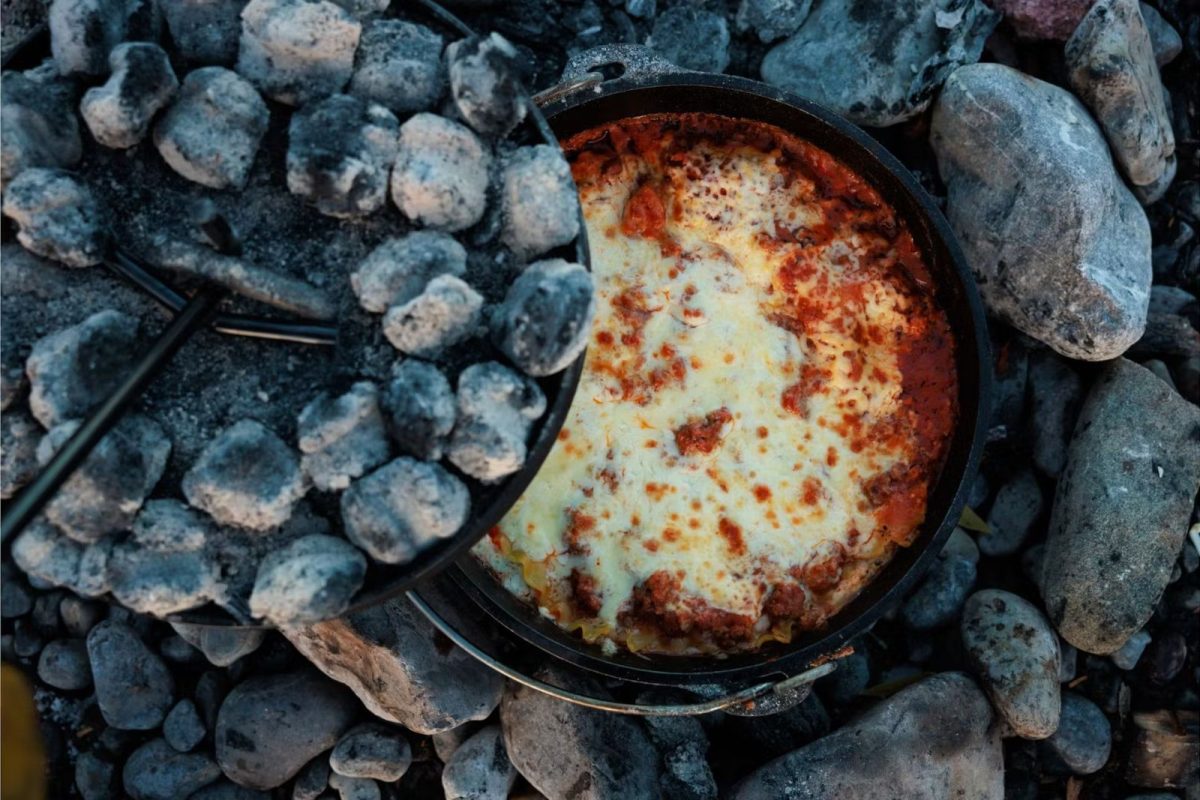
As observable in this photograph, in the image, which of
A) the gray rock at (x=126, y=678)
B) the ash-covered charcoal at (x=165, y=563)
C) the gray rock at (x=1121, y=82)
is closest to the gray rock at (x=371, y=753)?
the gray rock at (x=126, y=678)

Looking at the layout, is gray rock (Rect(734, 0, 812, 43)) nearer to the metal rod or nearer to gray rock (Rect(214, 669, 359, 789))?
the metal rod

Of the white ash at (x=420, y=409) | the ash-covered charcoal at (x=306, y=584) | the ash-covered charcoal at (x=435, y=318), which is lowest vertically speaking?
the ash-covered charcoal at (x=306, y=584)

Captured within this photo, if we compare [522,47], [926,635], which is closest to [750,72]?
[522,47]

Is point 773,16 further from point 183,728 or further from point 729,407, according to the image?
point 183,728

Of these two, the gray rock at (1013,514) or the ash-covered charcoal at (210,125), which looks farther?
the gray rock at (1013,514)

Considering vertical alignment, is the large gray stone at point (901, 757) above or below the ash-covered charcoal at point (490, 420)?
below

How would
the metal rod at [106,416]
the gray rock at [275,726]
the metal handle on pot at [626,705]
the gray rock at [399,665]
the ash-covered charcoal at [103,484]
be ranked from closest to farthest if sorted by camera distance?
the metal rod at [106,416], the ash-covered charcoal at [103,484], the metal handle on pot at [626,705], the gray rock at [399,665], the gray rock at [275,726]

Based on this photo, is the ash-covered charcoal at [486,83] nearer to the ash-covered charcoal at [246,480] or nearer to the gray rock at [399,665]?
the ash-covered charcoal at [246,480]

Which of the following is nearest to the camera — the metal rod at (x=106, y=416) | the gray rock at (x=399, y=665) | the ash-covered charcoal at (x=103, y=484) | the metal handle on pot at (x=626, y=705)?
the metal rod at (x=106, y=416)

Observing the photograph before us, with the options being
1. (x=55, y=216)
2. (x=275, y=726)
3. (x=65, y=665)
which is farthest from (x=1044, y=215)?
(x=65, y=665)
